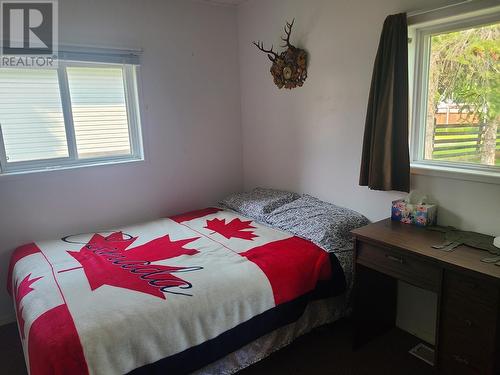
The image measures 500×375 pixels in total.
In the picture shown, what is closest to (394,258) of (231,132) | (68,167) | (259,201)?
(259,201)

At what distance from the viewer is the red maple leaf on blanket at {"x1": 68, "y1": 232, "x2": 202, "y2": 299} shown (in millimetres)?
1804

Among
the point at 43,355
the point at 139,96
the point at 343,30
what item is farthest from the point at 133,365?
the point at 343,30

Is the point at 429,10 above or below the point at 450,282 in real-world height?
above

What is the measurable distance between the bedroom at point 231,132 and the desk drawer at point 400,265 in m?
0.46

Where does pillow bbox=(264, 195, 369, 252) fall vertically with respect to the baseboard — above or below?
above

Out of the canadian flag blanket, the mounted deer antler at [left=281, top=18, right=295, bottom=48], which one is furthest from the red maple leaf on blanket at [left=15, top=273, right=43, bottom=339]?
the mounted deer antler at [left=281, top=18, right=295, bottom=48]

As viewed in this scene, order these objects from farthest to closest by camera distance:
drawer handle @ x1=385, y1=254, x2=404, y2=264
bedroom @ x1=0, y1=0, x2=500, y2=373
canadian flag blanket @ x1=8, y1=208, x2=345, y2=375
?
1. bedroom @ x1=0, y1=0, x2=500, y2=373
2. drawer handle @ x1=385, y1=254, x2=404, y2=264
3. canadian flag blanket @ x1=8, y1=208, x2=345, y2=375

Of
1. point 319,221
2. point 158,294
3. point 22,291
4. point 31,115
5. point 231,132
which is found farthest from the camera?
point 231,132

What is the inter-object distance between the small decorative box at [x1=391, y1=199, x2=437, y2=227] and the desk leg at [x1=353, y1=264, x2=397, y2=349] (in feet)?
1.23

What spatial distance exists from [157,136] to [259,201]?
1030 mm

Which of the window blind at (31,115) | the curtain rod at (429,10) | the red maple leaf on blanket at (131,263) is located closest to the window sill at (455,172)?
the curtain rod at (429,10)

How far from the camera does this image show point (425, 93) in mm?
2148

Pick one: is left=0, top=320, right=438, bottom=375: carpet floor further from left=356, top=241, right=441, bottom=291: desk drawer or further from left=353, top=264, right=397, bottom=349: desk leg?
left=356, top=241, right=441, bottom=291: desk drawer

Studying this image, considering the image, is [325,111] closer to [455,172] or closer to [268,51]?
[268,51]
